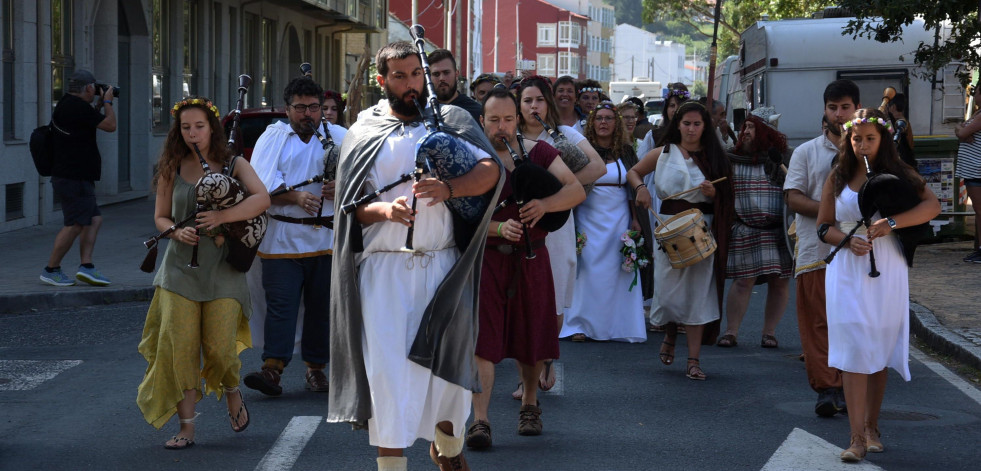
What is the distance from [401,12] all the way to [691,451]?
6348 centimetres

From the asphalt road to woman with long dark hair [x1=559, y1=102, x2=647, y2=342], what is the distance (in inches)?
17.8

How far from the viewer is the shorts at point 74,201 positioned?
11867mm

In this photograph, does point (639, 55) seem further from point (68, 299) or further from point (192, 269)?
point (192, 269)

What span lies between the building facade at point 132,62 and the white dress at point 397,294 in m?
12.5

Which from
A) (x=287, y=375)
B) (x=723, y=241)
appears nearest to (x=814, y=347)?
(x=723, y=241)

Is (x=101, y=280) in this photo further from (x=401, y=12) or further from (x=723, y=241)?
(x=401, y=12)

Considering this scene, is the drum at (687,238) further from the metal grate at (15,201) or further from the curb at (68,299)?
the metal grate at (15,201)

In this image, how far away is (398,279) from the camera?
16.6 ft

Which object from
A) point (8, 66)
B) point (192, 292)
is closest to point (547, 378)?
point (192, 292)

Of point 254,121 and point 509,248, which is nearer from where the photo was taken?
point 509,248

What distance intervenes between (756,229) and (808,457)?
349 centimetres

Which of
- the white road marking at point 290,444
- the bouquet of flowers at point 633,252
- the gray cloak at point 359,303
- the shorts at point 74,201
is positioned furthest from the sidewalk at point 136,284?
the gray cloak at point 359,303

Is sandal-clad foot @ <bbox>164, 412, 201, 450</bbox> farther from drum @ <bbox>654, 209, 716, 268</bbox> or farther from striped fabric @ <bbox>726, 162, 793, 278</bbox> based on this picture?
striped fabric @ <bbox>726, 162, 793, 278</bbox>

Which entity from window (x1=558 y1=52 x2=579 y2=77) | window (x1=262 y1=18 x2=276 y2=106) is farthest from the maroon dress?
window (x1=558 y1=52 x2=579 y2=77)
